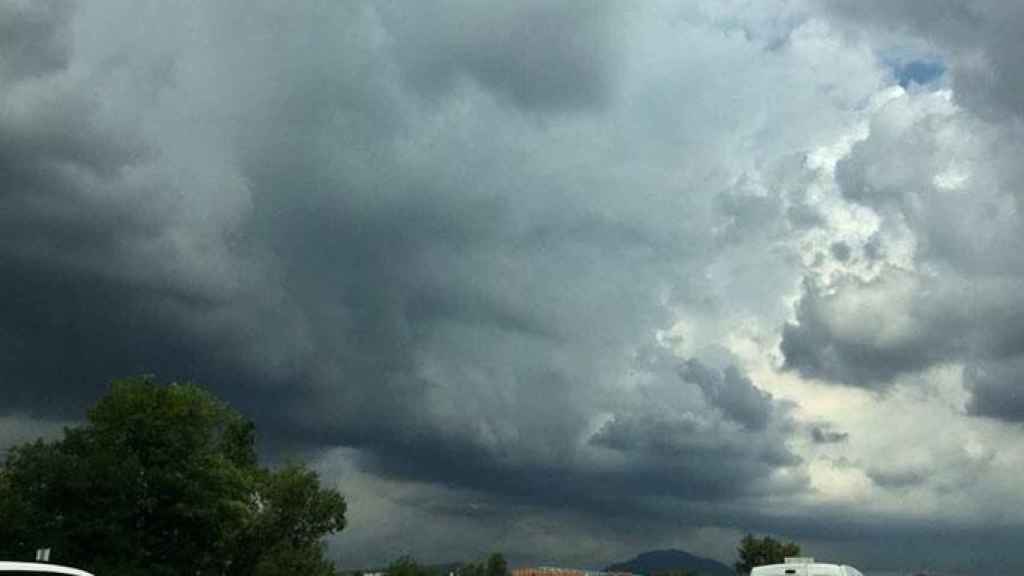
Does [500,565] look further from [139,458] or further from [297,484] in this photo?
[139,458]

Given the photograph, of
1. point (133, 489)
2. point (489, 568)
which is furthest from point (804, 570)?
point (489, 568)

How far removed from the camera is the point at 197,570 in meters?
77.0

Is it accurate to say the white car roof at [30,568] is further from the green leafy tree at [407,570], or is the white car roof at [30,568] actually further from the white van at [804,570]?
the green leafy tree at [407,570]

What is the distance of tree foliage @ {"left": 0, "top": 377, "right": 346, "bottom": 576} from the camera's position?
69.9 meters

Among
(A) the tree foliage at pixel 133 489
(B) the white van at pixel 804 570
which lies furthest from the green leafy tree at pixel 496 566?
(B) the white van at pixel 804 570

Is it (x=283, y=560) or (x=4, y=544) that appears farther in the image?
(x=283, y=560)

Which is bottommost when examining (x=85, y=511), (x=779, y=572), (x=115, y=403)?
(x=779, y=572)

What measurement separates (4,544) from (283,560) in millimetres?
29543

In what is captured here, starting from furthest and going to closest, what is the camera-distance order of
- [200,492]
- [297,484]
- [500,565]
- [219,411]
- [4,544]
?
[500,565], [297,484], [219,411], [200,492], [4,544]

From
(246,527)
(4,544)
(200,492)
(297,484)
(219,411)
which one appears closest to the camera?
(4,544)

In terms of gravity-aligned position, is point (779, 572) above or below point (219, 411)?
below

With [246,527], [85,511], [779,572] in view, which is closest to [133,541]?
[85,511]

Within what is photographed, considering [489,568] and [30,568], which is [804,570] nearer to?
[30,568]

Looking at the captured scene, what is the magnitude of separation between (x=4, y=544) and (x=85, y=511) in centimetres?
470
